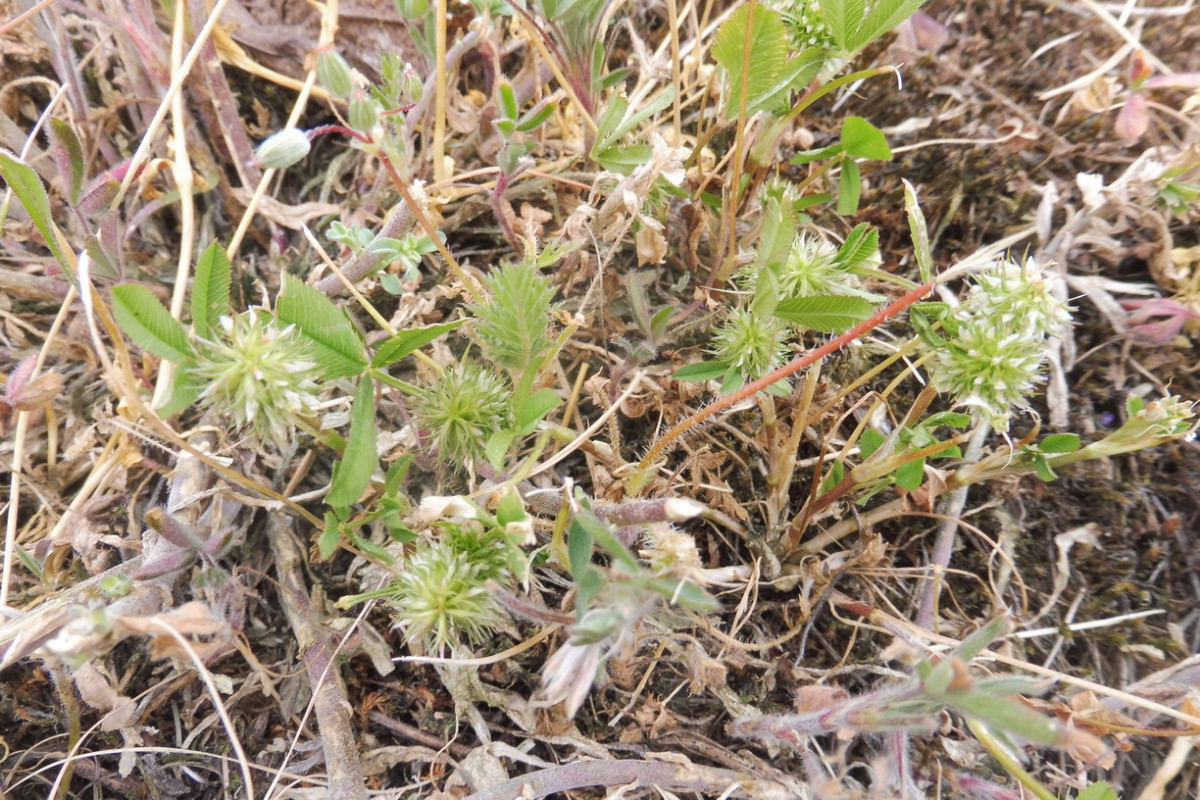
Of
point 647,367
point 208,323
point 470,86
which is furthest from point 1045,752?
point 470,86

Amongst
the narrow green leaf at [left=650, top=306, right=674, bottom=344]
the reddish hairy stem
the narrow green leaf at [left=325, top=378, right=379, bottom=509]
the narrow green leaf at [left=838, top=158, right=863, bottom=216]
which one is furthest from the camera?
the narrow green leaf at [left=838, top=158, right=863, bottom=216]

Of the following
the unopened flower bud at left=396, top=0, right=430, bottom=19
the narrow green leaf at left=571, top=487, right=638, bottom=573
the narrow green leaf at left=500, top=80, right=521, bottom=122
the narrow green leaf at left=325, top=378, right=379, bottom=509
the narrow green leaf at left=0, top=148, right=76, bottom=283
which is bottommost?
the narrow green leaf at left=571, top=487, right=638, bottom=573

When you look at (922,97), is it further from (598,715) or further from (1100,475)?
(598,715)

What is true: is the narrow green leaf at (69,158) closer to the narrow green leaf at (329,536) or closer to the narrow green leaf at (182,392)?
the narrow green leaf at (182,392)

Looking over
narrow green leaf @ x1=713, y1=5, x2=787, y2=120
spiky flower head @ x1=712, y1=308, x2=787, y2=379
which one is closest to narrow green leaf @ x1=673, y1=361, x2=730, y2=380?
spiky flower head @ x1=712, y1=308, x2=787, y2=379

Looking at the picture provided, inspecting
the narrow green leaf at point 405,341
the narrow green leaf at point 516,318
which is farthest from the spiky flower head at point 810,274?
the narrow green leaf at point 405,341

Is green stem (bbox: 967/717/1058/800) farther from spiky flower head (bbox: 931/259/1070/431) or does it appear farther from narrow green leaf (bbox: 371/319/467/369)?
narrow green leaf (bbox: 371/319/467/369)
